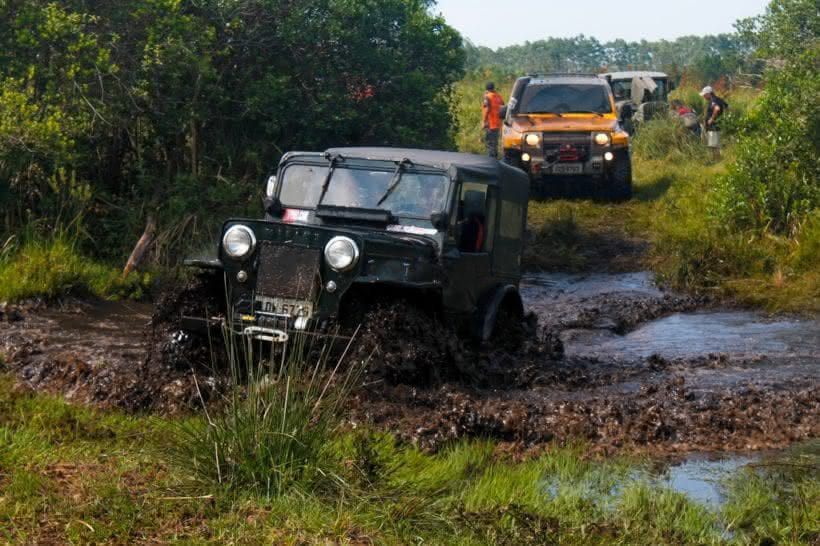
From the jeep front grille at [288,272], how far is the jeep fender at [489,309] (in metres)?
1.61

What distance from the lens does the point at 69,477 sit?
5492 mm

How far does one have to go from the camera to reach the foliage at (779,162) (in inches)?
551

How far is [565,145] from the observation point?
17359mm

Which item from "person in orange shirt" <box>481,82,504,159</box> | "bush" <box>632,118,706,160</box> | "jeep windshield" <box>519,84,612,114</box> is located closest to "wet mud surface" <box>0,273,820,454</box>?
"jeep windshield" <box>519,84,612,114</box>

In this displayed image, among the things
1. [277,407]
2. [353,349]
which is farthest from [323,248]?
[277,407]

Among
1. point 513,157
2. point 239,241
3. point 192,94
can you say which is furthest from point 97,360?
point 513,157

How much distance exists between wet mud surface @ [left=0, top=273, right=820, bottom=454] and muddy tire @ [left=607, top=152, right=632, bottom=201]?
624 centimetres

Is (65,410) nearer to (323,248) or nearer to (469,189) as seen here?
(323,248)

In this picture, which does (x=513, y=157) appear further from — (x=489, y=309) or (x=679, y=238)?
(x=489, y=309)

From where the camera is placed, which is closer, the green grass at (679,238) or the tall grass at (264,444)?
the tall grass at (264,444)

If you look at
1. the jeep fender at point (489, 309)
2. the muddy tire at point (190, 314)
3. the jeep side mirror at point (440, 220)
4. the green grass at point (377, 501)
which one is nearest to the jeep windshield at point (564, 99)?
the jeep fender at point (489, 309)

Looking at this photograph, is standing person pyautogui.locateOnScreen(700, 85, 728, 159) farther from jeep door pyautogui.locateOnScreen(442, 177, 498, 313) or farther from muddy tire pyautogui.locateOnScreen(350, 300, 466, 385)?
muddy tire pyautogui.locateOnScreen(350, 300, 466, 385)

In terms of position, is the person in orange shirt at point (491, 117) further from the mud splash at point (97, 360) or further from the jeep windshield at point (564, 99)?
the mud splash at point (97, 360)

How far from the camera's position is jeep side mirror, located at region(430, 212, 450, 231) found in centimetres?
826
